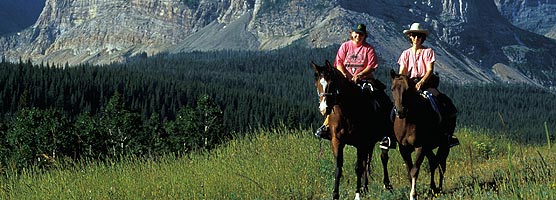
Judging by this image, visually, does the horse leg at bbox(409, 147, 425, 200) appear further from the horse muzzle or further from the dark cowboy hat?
the dark cowboy hat

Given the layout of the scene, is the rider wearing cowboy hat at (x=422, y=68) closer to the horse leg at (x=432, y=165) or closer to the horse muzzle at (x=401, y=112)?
the horse leg at (x=432, y=165)

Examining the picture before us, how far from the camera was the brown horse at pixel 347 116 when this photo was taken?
10250mm

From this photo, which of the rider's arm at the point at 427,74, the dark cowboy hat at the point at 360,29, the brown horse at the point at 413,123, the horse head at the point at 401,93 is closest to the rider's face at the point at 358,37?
the dark cowboy hat at the point at 360,29

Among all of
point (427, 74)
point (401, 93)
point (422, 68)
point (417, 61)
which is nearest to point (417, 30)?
point (417, 61)

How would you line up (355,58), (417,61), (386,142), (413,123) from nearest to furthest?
(413,123) → (386,142) → (417,61) → (355,58)

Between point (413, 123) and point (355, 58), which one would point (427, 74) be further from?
point (355, 58)

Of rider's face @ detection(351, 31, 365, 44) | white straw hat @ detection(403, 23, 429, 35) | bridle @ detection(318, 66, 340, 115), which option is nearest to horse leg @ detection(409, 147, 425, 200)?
bridle @ detection(318, 66, 340, 115)

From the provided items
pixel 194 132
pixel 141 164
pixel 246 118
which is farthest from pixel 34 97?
pixel 141 164

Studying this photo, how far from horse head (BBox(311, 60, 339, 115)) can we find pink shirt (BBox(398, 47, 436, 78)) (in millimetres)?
2111

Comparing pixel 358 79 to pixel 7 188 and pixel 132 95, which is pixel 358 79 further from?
pixel 132 95

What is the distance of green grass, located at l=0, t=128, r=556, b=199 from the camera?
11.2m

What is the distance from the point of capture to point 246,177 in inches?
397

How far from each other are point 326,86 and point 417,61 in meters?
2.47

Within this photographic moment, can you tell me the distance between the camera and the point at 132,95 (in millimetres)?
185250
